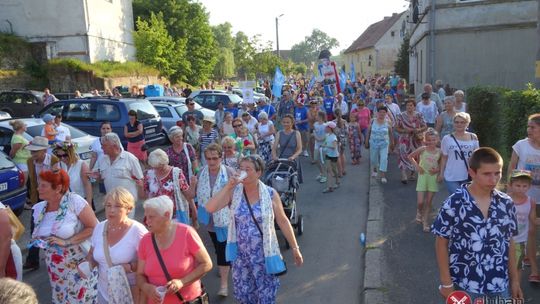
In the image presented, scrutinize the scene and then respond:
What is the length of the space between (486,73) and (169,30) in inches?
1228

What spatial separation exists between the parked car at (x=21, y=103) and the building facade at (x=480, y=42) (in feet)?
59.2

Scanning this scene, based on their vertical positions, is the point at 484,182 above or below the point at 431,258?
above

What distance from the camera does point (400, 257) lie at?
6086mm

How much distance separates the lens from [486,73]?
20.2 metres

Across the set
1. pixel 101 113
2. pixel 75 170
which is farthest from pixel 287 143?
pixel 101 113

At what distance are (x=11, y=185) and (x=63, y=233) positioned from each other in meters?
4.50

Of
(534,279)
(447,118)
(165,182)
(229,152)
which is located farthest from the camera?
(447,118)

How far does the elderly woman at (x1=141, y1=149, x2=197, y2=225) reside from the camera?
5.41 meters

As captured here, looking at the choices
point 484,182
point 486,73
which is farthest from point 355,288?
point 486,73

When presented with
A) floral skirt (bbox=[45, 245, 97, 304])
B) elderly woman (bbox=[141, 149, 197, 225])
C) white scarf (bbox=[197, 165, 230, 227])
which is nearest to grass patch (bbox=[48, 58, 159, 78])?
elderly woman (bbox=[141, 149, 197, 225])

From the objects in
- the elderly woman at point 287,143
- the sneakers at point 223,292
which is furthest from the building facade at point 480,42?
the sneakers at point 223,292

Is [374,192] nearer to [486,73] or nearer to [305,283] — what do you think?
[305,283]

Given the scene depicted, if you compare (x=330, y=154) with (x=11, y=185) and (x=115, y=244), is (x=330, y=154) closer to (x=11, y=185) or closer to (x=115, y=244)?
(x=11, y=185)

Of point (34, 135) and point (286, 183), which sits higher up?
point (34, 135)
